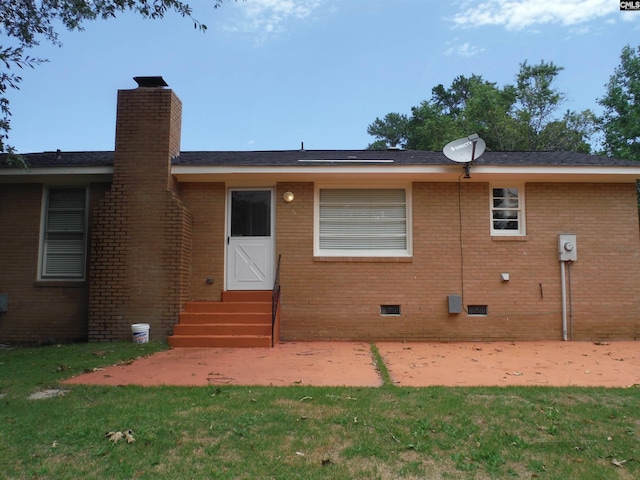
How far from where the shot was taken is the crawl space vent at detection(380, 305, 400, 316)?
8.61 m

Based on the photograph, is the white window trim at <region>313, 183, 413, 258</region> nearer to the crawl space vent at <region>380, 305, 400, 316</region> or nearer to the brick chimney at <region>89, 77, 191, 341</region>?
the crawl space vent at <region>380, 305, 400, 316</region>

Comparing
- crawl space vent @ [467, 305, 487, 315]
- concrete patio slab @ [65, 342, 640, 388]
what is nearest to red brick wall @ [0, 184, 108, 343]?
concrete patio slab @ [65, 342, 640, 388]

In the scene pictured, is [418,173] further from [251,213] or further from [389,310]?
[251,213]

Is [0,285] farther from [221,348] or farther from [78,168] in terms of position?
[221,348]

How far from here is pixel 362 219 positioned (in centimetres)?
902

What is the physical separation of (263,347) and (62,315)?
4.09 m

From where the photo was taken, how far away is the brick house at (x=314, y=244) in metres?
8.30

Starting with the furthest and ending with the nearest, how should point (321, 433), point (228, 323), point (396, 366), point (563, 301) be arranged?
point (563, 301), point (228, 323), point (396, 366), point (321, 433)

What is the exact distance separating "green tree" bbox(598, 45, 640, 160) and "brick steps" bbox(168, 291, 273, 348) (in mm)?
17630

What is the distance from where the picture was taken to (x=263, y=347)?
7590mm

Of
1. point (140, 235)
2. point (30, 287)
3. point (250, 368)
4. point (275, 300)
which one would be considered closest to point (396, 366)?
point (250, 368)

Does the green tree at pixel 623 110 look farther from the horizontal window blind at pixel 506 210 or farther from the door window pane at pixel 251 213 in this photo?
the door window pane at pixel 251 213

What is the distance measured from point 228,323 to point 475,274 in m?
4.63
